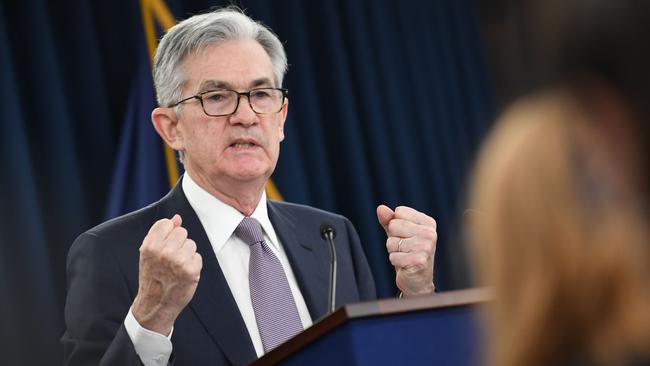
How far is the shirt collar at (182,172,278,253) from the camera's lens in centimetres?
287

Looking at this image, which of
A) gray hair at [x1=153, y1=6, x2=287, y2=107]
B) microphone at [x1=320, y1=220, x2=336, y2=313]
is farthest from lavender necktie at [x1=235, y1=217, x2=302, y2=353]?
gray hair at [x1=153, y1=6, x2=287, y2=107]

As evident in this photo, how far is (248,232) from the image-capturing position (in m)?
2.90

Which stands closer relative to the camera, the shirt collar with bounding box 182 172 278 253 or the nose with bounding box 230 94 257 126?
the shirt collar with bounding box 182 172 278 253

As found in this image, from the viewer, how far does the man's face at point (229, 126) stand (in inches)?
117

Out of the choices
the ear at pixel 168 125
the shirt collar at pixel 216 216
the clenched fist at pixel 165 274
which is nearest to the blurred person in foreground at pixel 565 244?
the clenched fist at pixel 165 274

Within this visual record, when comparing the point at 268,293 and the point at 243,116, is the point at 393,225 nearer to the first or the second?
the point at 268,293

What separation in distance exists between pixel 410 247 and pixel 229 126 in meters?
0.71

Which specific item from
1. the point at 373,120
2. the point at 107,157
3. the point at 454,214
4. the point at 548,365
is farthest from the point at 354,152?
the point at 548,365

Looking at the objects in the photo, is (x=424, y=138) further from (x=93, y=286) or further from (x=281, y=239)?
(x=93, y=286)

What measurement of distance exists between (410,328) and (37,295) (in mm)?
2277

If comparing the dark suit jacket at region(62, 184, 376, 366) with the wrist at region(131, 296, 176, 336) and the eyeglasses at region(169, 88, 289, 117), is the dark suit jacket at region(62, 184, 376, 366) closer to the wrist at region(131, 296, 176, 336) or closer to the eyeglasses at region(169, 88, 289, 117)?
the wrist at region(131, 296, 176, 336)

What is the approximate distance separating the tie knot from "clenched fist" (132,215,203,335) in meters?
0.51

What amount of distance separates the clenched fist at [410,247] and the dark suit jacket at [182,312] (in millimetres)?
313

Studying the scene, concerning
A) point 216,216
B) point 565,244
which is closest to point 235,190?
point 216,216
